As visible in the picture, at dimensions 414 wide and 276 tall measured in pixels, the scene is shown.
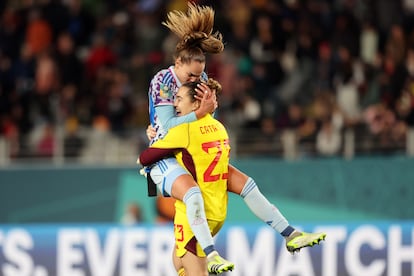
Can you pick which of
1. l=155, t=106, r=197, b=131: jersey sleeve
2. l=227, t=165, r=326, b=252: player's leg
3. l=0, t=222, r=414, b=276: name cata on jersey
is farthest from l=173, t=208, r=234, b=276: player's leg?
l=0, t=222, r=414, b=276: name cata on jersey

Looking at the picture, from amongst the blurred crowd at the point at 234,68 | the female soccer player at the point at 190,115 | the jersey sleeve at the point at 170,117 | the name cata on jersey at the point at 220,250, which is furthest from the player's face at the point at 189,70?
the blurred crowd at the point at 234,68

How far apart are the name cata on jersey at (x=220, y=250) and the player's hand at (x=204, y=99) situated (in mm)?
3917

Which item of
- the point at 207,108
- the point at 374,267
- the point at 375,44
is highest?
the point at 375,44

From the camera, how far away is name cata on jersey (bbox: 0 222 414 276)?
13391 millimetres

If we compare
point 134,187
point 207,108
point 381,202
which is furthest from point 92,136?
point 207,108

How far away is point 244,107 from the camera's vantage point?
17.2 metres

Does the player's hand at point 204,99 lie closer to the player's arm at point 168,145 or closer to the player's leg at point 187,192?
the player's arm at point 168,145

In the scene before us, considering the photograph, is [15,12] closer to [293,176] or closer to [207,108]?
[293,176]

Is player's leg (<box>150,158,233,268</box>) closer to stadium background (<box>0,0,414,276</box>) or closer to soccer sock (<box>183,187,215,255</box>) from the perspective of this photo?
soccer sock (<box>183,187,215,255</box>)

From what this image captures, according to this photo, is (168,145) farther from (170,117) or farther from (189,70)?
(189,70)

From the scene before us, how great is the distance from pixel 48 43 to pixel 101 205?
245cm

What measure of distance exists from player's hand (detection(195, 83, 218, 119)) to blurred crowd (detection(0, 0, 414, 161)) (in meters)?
7.08

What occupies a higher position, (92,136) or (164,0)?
(164,0)

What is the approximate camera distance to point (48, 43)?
738 inches
